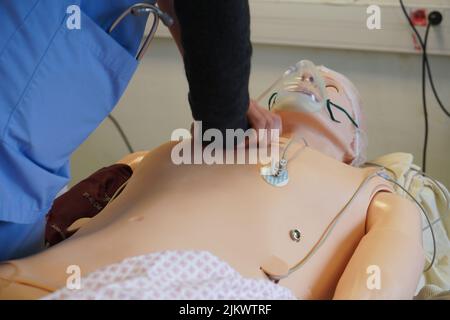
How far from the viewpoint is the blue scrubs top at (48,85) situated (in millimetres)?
939

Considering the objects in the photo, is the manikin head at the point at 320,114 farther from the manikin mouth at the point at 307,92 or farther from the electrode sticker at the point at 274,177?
the electrode sticker at the point at 274,177

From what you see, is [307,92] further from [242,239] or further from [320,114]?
[242,239]

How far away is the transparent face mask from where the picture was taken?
1576 millimetres

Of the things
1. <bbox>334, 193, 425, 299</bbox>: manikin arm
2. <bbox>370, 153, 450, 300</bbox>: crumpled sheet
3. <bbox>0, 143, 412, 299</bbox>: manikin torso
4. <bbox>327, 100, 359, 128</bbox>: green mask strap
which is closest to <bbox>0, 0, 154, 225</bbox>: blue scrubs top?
<bbox>0, 143, 412, 299</bbox>: manikin torso

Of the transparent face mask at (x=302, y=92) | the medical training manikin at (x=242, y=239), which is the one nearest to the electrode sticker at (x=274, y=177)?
the medical training manikin at (x=242, y=239)

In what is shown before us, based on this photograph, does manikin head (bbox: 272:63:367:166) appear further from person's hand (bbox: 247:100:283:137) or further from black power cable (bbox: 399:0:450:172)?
black power cable (bbox: 399:0:450:172)

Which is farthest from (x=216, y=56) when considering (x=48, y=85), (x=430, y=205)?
(x=430, y=205)

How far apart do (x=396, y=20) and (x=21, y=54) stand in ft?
5.26

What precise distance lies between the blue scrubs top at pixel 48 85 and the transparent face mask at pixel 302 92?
2.03 ft

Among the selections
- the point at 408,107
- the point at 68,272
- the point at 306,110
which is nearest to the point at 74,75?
the point at 68,272

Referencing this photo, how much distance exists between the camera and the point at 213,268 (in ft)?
3.13

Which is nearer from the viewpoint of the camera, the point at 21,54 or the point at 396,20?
the point at 21,54

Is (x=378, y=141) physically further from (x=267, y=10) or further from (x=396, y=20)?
(x=267, y=10)

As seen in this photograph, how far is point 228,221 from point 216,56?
0.32m
